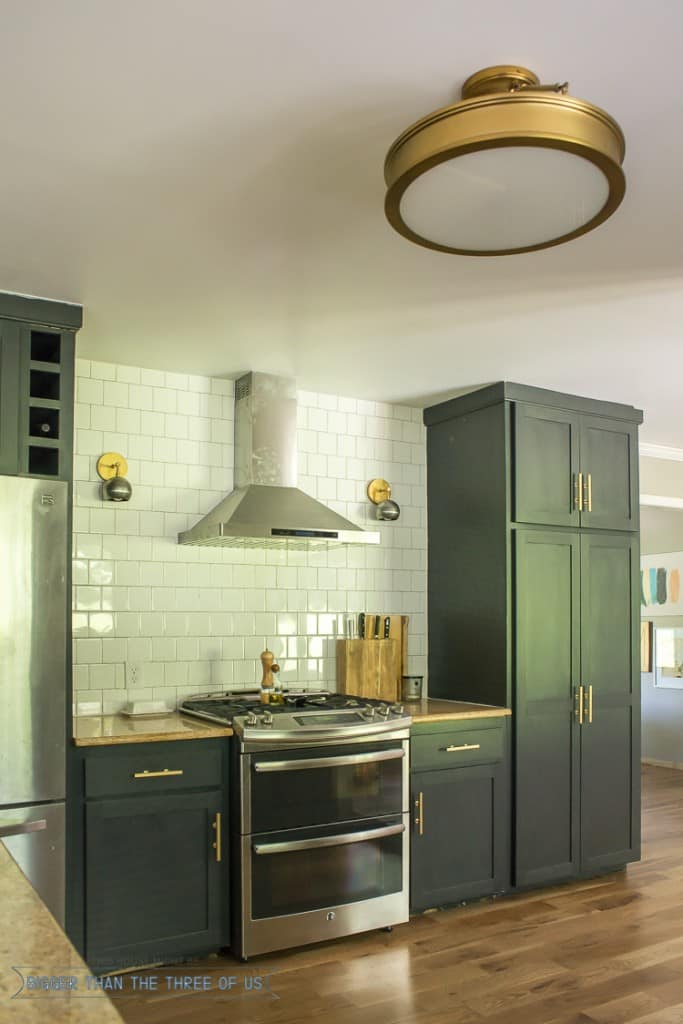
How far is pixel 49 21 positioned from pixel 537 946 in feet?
12.3

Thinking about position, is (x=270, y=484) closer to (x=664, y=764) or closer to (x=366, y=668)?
(x=366, y=668)

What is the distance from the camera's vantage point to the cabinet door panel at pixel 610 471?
491cm

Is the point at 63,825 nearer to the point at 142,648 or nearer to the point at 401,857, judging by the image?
the point at 142,648

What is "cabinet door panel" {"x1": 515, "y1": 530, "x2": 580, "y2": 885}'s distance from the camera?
449cm

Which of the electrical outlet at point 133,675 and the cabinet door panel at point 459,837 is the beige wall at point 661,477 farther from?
the electrical outlet at point 133,675

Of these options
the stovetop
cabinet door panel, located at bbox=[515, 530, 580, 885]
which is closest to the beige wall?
cabinet door panel, located at bbox=[515, 530, 580, 885]

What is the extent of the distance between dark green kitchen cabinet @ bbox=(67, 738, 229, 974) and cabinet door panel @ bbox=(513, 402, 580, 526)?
2.05 meters

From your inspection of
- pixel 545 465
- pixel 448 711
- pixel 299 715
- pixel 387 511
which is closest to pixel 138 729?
pixel 299 715

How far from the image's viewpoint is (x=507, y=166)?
2.03 metres

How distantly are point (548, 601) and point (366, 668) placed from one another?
102 centimetres

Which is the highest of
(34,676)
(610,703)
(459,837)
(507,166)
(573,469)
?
(507,166)

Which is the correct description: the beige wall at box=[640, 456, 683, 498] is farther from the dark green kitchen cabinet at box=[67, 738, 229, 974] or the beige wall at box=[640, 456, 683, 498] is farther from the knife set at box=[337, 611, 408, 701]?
the dark green kitchen cabinet at box=[67, 738, 229, 974]

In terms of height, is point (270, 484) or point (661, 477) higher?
point (661, 477)

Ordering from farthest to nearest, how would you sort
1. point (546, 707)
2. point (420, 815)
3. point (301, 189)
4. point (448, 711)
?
point (546, 707) < point (448, 711) < point (420, 815) < point (301, 189)
